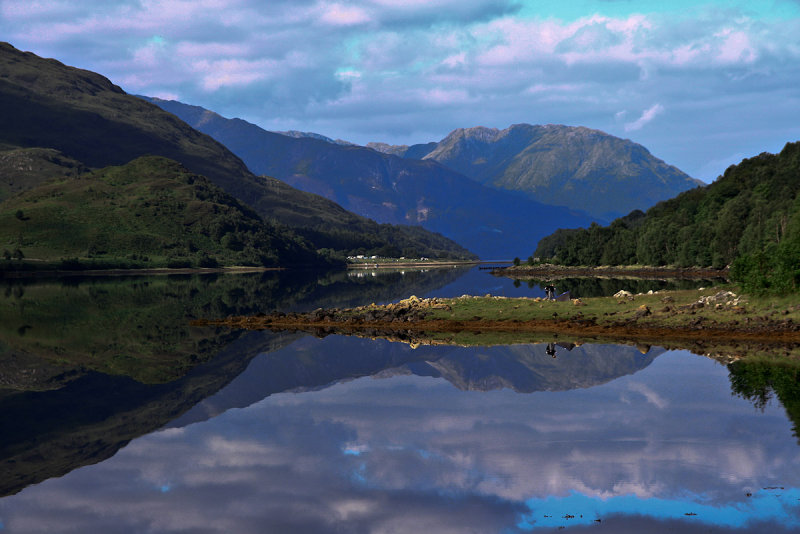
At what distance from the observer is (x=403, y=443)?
2547 centimetres

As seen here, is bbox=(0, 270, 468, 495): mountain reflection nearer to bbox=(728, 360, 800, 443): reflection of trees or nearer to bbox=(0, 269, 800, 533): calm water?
bbox=(0, 269, 800, 533): calm water

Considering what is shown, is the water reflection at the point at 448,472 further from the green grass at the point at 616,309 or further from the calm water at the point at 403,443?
the green grass at the point at 616,309

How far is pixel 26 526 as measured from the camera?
1819 centimetres

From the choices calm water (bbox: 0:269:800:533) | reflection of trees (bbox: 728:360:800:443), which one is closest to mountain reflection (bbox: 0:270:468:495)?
→ calm water (bbox: 0:269:800:533)

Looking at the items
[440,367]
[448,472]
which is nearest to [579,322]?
[440,367]

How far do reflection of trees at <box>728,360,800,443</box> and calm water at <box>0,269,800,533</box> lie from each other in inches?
6.5

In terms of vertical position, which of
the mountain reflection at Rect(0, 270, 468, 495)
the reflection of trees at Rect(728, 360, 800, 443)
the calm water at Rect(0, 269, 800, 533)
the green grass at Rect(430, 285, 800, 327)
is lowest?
the mountain reflection at Rect(0, 270, 468, 495)

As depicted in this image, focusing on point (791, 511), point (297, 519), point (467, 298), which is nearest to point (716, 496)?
point (791, 511)

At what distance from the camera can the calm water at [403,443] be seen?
61.0 feet

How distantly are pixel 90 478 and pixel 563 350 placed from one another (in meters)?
32.8

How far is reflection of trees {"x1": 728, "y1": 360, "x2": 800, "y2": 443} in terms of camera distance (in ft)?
96.6

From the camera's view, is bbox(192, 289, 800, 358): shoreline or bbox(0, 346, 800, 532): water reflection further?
bbox(192, 289, 800, 358): shoreline

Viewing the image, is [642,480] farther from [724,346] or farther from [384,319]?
[384,319]

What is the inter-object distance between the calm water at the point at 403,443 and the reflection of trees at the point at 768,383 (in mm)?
166
